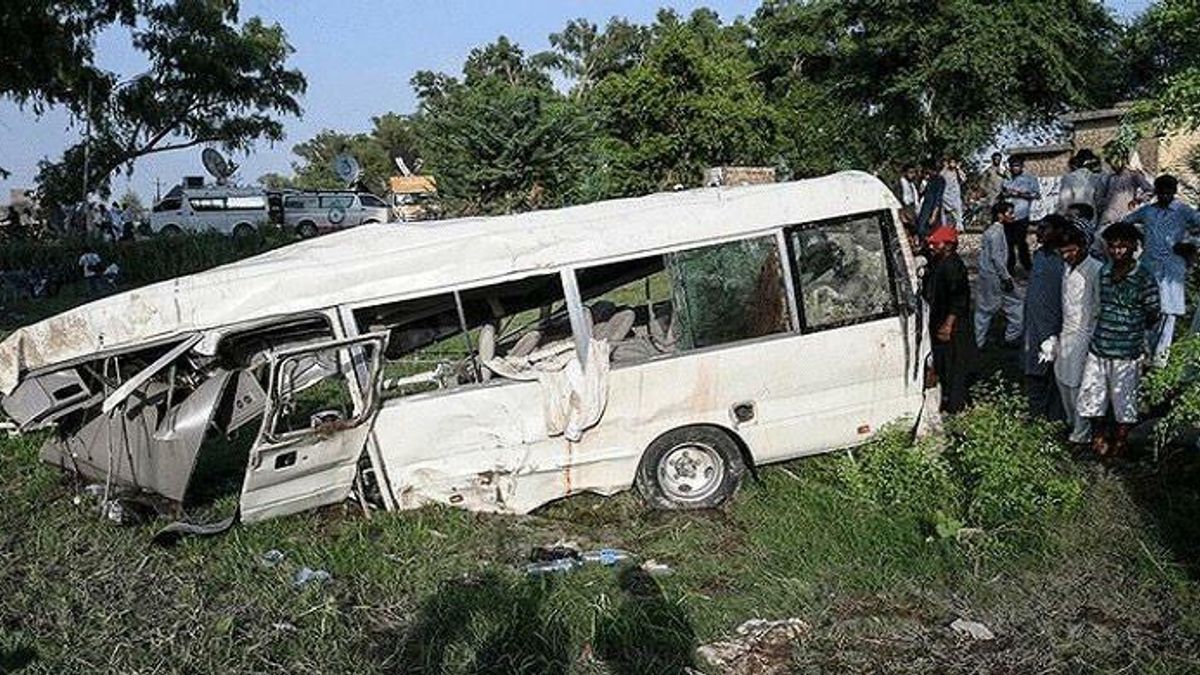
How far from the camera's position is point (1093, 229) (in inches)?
393

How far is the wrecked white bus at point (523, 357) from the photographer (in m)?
6.66

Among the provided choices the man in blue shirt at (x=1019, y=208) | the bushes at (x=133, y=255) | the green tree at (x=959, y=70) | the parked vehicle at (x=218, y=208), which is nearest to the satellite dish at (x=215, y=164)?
the parked vehicle at (x=218, y=208)

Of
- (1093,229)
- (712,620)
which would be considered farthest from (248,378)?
(1093,229)

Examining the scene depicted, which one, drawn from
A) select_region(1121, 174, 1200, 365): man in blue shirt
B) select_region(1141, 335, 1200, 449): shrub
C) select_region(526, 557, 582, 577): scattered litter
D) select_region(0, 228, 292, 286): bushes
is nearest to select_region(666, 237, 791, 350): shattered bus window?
select_region(526, 557, 582, 577): scattered litter

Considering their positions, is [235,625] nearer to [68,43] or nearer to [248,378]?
[248,378]

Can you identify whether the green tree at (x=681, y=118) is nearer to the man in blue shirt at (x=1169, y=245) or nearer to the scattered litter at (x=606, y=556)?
the man in blue shirt at (x=1169, y=245)

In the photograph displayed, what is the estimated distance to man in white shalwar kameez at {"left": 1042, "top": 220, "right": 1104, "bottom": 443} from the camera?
285 inches

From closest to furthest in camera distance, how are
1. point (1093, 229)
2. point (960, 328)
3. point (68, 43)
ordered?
point (960, 328) < point (1093, 229) < point (68, 43)

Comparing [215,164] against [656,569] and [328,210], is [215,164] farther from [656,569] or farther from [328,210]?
[656,569]

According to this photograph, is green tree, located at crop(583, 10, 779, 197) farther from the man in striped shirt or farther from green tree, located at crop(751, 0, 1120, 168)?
the man in striped shirt

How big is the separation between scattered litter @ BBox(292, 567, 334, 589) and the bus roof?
5.16 ft

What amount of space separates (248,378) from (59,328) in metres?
1.17

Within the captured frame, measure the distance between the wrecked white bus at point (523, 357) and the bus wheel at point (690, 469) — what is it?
1 centimetres

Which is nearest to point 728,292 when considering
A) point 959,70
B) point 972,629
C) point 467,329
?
point 467,329
